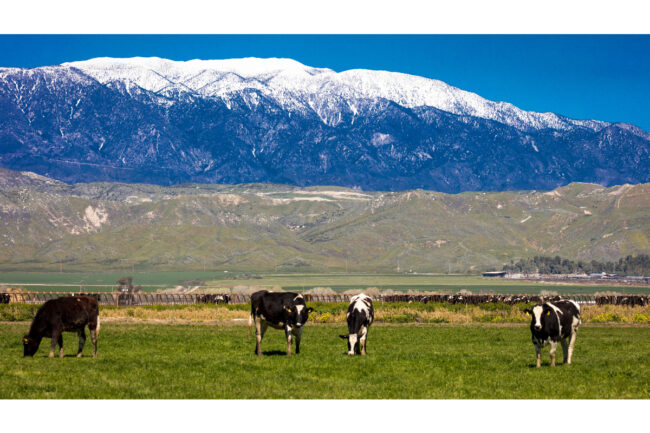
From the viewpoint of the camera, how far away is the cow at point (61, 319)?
A: 26.4m

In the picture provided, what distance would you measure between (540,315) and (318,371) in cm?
701

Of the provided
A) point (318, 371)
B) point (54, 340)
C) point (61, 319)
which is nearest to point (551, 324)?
point (318, 371)

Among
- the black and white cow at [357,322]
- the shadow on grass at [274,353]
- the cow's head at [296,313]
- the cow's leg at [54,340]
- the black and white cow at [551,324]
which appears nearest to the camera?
the black and white cow at [551,324]

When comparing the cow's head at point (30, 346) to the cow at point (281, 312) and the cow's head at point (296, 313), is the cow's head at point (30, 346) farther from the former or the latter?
the cow's head at point (296, 313)

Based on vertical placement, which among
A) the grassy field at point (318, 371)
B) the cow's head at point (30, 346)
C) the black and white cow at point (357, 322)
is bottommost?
the grassy field at point (318, 371)

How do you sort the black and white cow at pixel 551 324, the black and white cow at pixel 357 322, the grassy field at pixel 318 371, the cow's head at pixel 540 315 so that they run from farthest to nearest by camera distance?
the black and white cow at pixel 357 322 < the black and white cow at pixel 551 324 < the cow's head at pixel 540 315 < the grassy field at pixel 318 371

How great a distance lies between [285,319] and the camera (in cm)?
2911

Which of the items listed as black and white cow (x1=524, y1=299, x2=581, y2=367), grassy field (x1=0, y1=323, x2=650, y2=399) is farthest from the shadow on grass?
black and white cow (x1=524, y1=299, x2=581, y2=367)

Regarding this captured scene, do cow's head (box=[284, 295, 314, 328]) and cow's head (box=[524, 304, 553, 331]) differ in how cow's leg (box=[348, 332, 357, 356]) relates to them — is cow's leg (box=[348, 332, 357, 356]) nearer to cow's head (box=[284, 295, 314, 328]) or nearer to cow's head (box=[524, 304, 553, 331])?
cow's head (box=[284, 295, 314, 328])

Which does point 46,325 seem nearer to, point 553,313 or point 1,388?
point 1,388

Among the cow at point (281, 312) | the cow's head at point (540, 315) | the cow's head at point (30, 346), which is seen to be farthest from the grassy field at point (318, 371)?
the cow's head at point (540, 315)

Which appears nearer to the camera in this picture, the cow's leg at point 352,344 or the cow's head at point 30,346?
the cow's head at point 30,346

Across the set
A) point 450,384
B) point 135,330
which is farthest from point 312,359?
point 135,330

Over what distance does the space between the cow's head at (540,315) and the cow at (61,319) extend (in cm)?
1343
